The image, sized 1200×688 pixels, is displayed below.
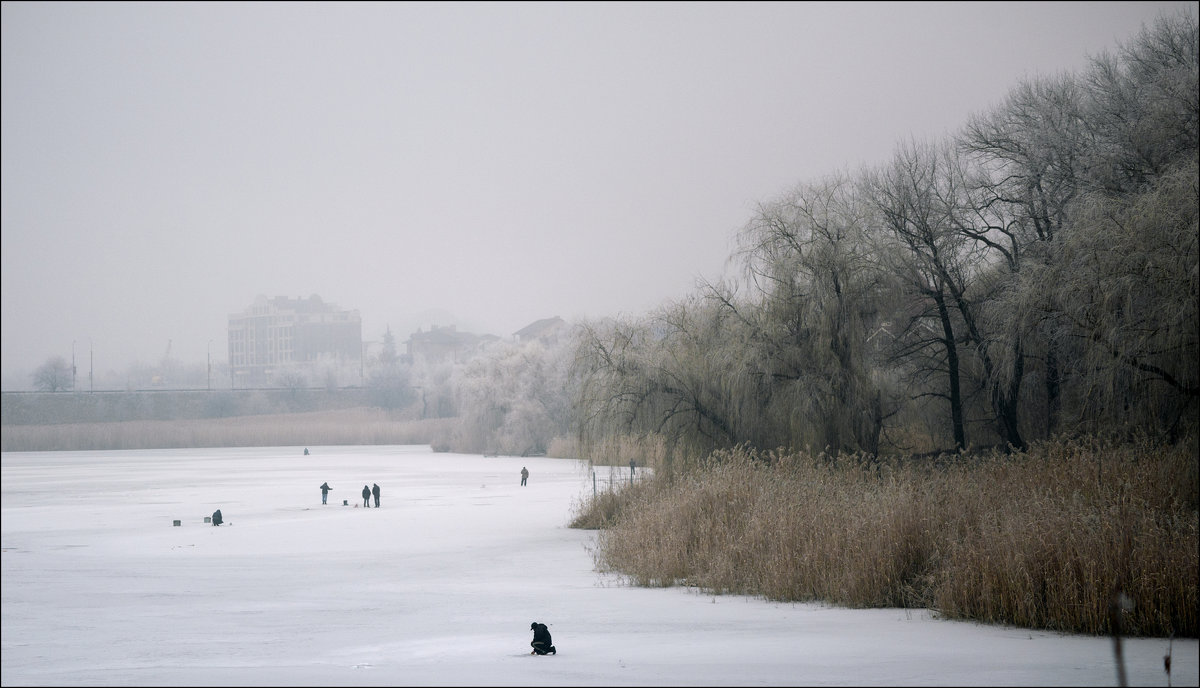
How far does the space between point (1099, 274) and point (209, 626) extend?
14.0m

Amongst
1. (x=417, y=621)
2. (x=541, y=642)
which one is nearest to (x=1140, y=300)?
(x=541, y=642)

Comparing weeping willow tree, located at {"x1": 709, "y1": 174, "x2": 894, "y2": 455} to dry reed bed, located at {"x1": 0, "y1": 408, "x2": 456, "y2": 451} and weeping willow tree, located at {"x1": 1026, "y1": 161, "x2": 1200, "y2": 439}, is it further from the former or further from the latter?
dry reed bed, located at {"x1": 0, "y1": 408, "x2": 456, "y2": 451}

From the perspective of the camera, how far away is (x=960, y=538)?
46.9 ft

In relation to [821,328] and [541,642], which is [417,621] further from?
[821,328]

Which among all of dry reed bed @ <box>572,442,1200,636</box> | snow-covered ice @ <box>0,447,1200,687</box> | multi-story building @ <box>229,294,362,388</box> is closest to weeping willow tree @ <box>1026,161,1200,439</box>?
dry reed bed @ <box>572,442,1200,636</box>

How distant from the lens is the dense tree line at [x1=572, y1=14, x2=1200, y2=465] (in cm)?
2234

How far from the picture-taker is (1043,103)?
25.7m

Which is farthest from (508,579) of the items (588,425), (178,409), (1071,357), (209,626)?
(178,409)

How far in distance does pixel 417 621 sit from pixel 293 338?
165 meters

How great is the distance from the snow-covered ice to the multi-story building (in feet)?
Answer: 381

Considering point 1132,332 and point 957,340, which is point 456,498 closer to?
point 957,340

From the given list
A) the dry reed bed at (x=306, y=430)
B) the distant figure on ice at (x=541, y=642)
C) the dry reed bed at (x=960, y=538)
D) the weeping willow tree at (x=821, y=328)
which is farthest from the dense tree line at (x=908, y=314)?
the dry reed bed at (x=306, y=430)

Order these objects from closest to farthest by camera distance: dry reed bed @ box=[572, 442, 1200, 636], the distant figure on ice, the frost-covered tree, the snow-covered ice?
1. the snow-covered ice
2. the distant figure on ice
3. dry reed bed @ box=[572, 442, 1200, 636]
4. the frost-covered tree

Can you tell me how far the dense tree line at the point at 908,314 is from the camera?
73.3 feet
